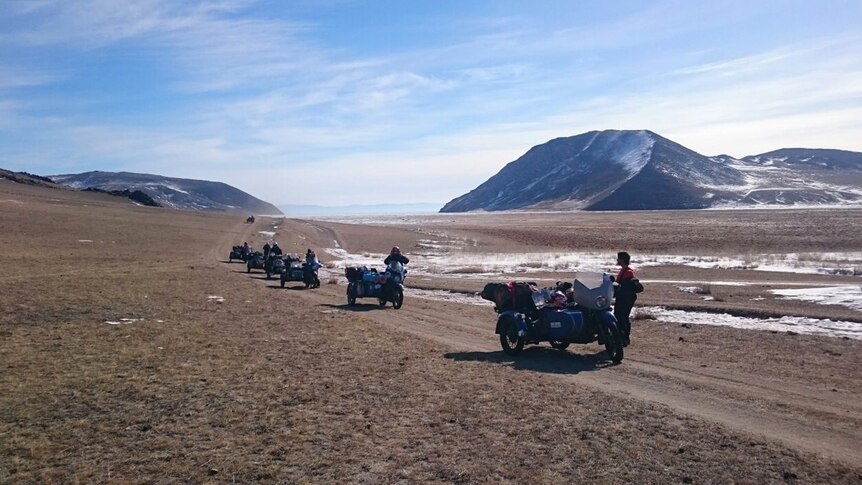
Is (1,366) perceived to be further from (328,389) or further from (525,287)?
(525,287)

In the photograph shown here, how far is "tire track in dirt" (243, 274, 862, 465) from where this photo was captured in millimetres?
8430

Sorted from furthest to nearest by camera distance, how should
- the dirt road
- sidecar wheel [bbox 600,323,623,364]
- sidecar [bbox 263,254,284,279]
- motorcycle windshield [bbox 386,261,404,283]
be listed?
sidecar [bbox 263,254,284,279] < motorcycle windshield [bbox 386,261,404,283] < sidecar wheel [bbox 600,323,623,364] < the dirt road

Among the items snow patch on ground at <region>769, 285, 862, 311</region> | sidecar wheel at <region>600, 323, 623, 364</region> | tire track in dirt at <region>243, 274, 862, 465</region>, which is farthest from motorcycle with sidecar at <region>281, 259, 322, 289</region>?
sidecar wheel at <region>600, 323, 623, 364</region>

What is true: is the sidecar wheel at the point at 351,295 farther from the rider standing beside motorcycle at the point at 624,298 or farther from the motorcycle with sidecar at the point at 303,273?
the rider standing beside motorcycle at the point at 624,298

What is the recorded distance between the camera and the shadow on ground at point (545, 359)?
12750mm

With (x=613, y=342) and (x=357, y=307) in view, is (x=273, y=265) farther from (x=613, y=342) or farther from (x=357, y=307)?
(x=613, y=342)

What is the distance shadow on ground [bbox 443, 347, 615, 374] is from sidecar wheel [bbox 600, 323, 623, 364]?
15 centimetres

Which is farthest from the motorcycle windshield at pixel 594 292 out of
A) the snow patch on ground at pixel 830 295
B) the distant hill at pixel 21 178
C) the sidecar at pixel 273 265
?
the distant hill at pixel 21 178

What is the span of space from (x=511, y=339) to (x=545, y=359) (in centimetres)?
93

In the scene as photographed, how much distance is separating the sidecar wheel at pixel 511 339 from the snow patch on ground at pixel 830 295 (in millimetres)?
12831

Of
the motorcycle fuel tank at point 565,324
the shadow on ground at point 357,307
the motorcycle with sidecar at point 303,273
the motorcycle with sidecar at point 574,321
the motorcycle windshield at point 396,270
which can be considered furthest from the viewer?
the motorcycle with sidecar at point 303,273

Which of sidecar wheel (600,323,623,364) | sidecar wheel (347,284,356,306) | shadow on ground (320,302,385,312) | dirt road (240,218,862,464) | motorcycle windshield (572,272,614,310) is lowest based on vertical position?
shadow on ground (320,302,385,312)

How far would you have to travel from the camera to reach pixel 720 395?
10.5 meters

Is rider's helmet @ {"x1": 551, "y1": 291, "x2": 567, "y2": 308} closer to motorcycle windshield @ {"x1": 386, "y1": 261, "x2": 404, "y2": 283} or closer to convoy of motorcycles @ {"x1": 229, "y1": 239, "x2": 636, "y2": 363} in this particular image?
convoy of motorcycles @ {"x1": 229, "y1": 239, "x2": 636, "y2": 363}
